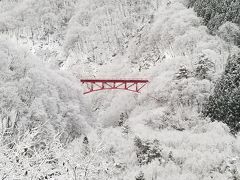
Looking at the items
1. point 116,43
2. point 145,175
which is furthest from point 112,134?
point 116,43

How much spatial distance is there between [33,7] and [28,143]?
9542 cm

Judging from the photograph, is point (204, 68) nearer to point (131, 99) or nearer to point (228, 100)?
point (228, 100)

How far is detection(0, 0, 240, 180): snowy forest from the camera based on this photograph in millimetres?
22836

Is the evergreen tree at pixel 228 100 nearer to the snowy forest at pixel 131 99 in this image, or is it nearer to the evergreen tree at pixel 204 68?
the snowy forest at pixel 131 99

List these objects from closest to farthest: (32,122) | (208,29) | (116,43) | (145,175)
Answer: (145,175) → (32,122) → (208,29) → (116,43)

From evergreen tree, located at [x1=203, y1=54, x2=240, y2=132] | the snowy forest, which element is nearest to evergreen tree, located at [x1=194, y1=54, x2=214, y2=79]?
the snowy forest

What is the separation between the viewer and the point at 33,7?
10319 cm

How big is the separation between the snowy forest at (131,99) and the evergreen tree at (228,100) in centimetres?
12

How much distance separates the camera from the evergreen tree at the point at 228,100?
A: 126ft

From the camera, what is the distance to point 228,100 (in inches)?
1547

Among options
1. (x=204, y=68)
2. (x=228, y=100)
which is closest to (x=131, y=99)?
(x=204, y=68)

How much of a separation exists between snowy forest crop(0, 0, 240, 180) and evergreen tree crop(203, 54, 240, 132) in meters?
0.12

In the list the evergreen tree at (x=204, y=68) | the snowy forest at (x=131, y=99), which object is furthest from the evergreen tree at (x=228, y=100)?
the evergreen tree at (x=204, y=68)

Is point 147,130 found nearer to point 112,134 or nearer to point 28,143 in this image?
point 112,134
